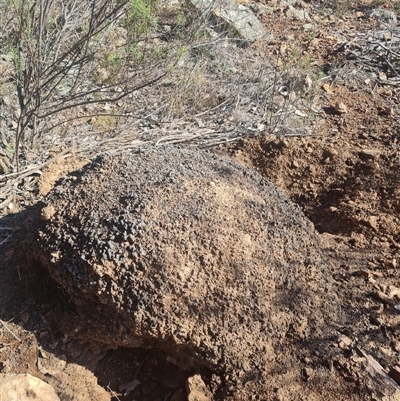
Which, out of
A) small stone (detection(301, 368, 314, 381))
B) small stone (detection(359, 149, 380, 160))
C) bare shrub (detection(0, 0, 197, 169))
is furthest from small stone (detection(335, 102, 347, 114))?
small stone (detection(301, 368, 314, 381))

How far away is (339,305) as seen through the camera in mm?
2094

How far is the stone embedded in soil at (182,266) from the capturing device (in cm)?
189

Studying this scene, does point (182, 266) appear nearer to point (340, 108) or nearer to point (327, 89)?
point (340, 108)

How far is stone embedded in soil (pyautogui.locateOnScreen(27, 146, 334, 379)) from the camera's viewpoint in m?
1.89

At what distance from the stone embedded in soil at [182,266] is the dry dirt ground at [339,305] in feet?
0.32

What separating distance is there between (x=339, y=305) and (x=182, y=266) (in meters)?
0.71

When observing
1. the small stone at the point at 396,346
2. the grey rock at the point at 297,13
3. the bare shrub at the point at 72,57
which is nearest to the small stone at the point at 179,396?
the small stone at the point at 396,346

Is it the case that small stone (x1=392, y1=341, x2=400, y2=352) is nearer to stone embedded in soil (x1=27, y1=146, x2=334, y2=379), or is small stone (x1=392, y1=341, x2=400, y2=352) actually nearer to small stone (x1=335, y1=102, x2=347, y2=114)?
stone embedded in soil (x1=27, y1=146, x2=334, y2=379)

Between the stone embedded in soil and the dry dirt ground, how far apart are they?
10 cm

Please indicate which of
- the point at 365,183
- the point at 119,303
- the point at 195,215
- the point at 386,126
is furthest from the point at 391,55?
the point at 119,303

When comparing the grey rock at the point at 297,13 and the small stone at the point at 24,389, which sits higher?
the small stone at the point at 24,389

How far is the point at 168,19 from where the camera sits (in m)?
4.93

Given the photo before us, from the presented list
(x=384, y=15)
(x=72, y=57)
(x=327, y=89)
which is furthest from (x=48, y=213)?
(x=384, y=15)

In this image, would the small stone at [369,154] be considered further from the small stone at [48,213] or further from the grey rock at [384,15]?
the grey rock at [384,15]
